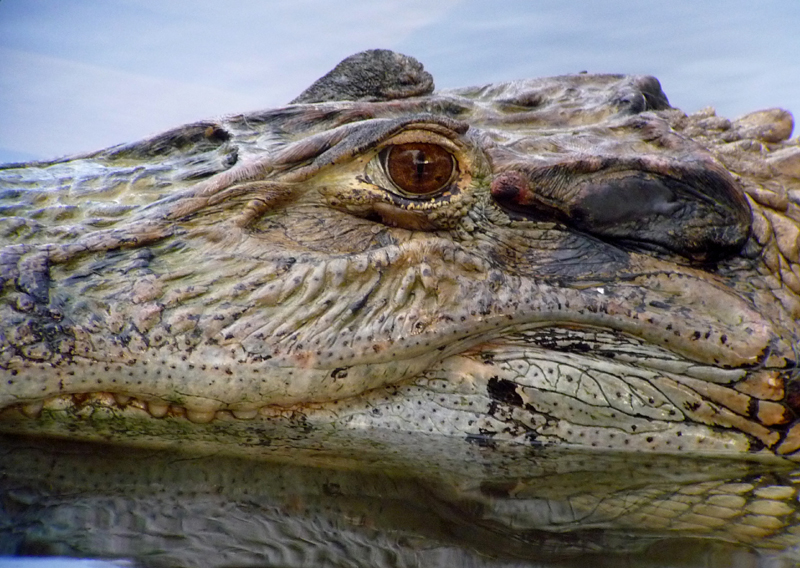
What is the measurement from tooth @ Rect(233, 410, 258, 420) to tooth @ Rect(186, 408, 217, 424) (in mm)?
61

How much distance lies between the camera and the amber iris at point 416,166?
2.28 m

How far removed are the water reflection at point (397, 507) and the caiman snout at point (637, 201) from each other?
2.24 feet

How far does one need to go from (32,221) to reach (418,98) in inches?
59.0

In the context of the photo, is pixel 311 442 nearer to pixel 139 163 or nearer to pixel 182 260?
pixel 182 260

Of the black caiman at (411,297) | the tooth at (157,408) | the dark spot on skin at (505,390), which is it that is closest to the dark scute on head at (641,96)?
the black caiman at (411,297)

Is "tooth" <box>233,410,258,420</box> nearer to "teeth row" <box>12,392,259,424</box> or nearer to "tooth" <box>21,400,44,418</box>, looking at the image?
"teeth row" <box>12,392,259,424</box>

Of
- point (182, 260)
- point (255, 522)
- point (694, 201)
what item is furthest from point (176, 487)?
point (694, 201)

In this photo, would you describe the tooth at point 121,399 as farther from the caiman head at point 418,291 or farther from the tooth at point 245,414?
the tooth at point 245,414

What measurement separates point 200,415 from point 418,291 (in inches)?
28.3

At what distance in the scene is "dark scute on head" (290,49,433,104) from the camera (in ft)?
9.77

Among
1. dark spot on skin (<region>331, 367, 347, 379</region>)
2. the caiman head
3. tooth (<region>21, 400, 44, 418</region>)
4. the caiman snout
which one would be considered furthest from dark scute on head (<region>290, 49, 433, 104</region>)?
tooth (<region>21, 400, 44, 418</region>)

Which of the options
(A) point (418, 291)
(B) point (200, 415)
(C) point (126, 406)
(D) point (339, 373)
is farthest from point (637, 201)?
(C) point (126, 406)

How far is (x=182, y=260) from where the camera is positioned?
210cm

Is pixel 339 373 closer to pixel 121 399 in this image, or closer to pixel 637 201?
pixel 121 399
